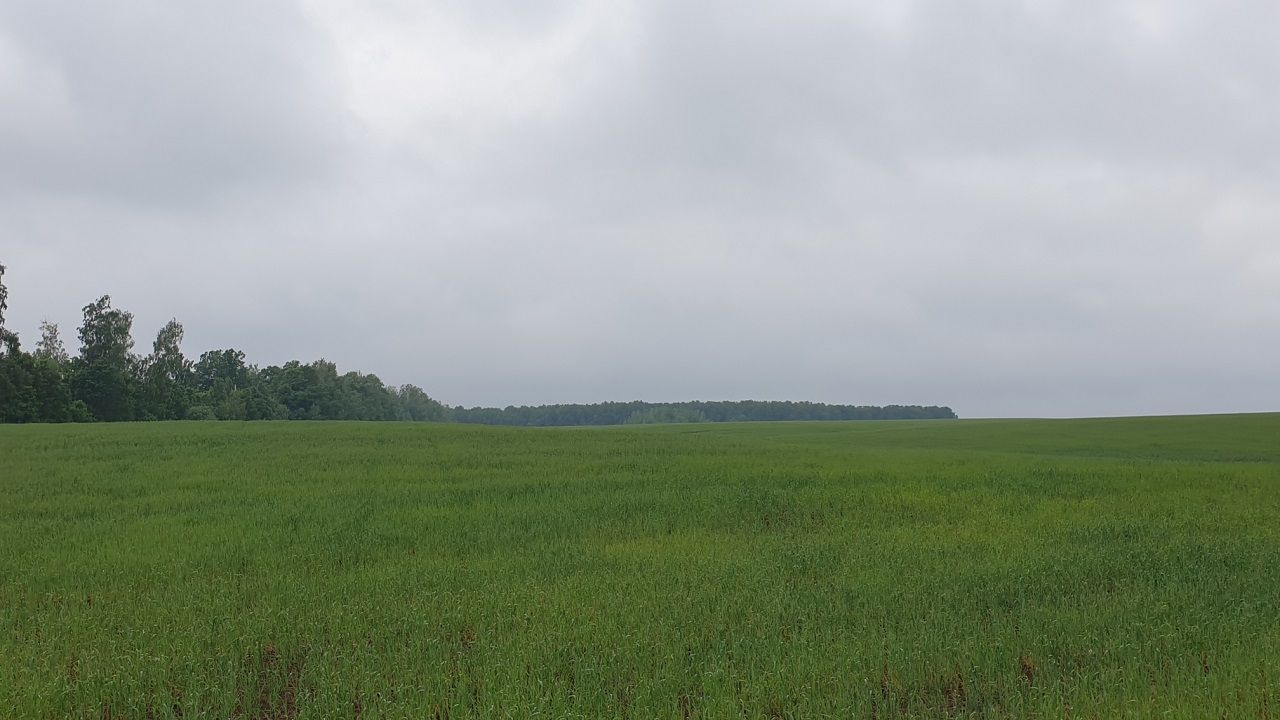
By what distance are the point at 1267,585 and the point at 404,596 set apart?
9.70 meters

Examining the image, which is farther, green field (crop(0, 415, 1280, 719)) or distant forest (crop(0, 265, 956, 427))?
distant forest (crop(0, 265, 956, 427))

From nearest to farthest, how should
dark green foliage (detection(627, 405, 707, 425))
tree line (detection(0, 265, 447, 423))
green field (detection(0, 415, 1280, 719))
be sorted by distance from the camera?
1. green field (detection(0, 415, 1280, 719))
2. tree line (detection(0, 265, 447, 423))
3. dark green foliage (detection(627, 405, 707, 425))

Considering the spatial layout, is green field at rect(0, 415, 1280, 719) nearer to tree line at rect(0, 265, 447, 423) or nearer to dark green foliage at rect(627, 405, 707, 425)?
tree line at rect(0, 265, 447, 423)

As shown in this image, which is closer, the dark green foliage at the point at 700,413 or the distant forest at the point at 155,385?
the distant forest at the point at 155,385

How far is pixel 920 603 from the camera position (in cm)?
809

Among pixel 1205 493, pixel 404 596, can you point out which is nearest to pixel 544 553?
pixel 404 596

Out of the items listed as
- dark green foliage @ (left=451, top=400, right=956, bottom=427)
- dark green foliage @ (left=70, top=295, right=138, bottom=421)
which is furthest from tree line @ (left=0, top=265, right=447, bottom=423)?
dark green foliage @ (left=451, top=400, right=956, bottom=427)

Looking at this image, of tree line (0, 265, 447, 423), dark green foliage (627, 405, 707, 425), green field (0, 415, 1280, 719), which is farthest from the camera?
dark green foliage (627, 405, 707, 425)

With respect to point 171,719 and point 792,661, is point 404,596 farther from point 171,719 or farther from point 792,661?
point 792,661

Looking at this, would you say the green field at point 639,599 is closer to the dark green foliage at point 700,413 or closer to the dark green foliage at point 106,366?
the dark green foliage at point 106,366

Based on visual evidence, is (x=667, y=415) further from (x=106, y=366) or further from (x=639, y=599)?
(x=639, y=599)

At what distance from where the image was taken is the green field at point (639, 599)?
232 inches

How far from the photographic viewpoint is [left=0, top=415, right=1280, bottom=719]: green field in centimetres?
590

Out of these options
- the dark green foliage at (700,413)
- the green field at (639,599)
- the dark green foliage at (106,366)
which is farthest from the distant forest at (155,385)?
the green field at (639,599)
